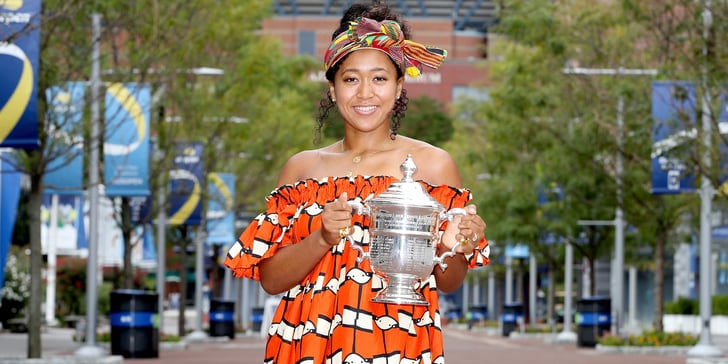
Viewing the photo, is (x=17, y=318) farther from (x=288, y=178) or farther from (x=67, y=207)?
(x=288, y=178)

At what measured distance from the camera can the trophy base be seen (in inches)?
182

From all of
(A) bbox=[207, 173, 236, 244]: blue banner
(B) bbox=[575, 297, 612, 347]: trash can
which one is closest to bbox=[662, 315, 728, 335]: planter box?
(B) bbox=[575, 297, 612, 347]: trash can

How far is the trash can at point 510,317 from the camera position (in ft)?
194

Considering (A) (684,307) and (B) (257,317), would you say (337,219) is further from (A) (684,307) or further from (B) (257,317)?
(A) (684,307)

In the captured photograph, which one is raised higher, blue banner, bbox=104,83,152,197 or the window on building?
the window on building

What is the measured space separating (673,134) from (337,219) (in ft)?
83.6

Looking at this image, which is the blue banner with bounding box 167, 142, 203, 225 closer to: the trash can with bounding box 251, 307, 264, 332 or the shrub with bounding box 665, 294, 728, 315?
the trash can with bounding box 251, 307, 264, 332

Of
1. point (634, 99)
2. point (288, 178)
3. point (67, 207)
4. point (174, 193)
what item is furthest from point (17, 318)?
point (288, 178)

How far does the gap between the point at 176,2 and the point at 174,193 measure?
240 inches

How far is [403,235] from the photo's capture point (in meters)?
4.60

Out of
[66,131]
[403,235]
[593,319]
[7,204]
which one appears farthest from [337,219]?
[593,319]

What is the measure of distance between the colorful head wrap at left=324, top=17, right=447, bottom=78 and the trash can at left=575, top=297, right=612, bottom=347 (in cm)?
3469

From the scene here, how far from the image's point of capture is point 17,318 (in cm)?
5112

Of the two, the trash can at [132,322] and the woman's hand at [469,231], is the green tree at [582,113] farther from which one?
the woman's hand at [469,231]
